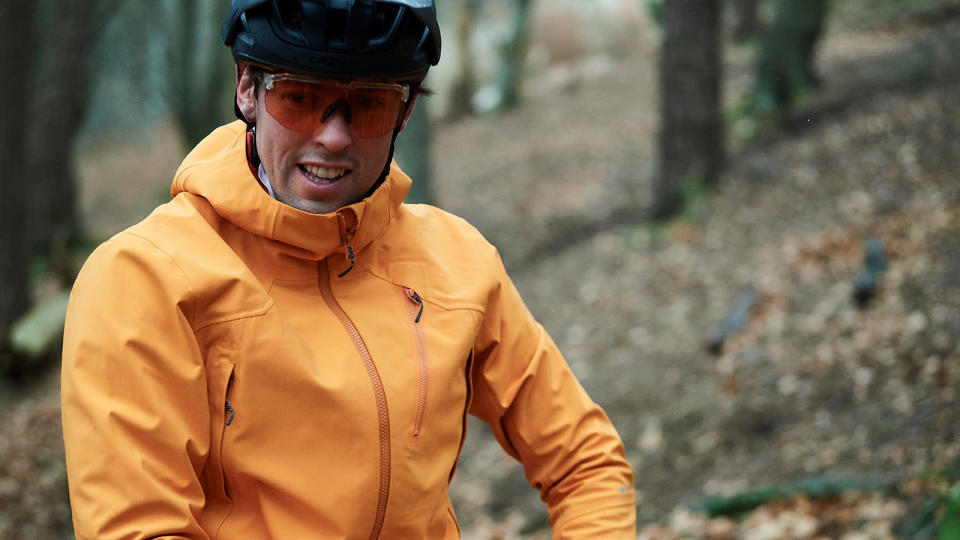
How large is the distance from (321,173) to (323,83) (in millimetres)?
205

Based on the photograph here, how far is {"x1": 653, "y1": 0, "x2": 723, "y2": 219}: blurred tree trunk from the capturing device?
32.8ft

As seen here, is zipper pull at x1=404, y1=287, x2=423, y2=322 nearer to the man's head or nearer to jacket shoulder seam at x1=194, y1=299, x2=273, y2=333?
the man's head

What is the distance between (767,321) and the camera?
7.32 meters

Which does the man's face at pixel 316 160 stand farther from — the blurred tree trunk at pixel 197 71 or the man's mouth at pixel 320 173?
the blurred tree trunk at pixel 197 71

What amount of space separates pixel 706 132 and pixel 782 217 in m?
1.62

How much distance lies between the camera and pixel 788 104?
1148 cm

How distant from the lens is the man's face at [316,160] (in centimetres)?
211


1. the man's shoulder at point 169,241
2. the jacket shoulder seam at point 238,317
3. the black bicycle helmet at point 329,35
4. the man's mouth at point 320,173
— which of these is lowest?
the jacket shoulder seam at point 238,317

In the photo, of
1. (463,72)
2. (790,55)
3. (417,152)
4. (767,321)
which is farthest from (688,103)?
(463,72)

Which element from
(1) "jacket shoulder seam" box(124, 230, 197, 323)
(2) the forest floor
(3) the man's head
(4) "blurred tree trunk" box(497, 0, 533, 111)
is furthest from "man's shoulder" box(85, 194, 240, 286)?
(4) "blurred tree trunk" box(497, 0, 533, 111)

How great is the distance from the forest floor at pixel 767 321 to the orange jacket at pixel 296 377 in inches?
114

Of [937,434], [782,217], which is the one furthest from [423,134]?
[937,434]

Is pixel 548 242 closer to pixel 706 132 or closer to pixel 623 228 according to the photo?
pixel 623 228

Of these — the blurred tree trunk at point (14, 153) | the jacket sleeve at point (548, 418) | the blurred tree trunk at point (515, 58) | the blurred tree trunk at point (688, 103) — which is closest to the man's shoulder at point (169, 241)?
the jacket sleeve at point (548, 418)
